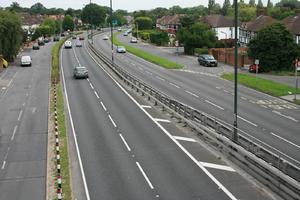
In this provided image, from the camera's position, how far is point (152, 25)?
638 ft

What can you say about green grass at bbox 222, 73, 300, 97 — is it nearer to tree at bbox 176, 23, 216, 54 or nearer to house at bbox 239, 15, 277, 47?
tree at bbox 176, 23, 216, 54

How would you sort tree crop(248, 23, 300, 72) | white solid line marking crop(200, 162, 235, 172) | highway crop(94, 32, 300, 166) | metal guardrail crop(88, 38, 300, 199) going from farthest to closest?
tree crop(248, 23, 300, 72)
highway crop(94, 32, 300, 166)
white solid line marking crop(200, 162, 235, 172)
metal guardrail crop(88, 38, 300, 199)

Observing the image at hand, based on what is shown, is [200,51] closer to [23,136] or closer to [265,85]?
[265,85]

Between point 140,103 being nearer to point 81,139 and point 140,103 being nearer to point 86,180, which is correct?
point 81,139

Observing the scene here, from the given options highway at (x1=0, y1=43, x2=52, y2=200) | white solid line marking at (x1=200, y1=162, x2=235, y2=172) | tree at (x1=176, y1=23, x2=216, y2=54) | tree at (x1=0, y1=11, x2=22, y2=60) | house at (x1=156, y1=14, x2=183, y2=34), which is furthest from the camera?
house at (x1=156, y1=14, x2=183, y2=34)

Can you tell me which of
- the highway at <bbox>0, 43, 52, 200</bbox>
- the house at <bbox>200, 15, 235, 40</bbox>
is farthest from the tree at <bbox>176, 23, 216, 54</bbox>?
the house at <bbox>200, 15, 235, 40</bbox>

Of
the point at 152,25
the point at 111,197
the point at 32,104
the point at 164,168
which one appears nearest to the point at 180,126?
the point at 164,168

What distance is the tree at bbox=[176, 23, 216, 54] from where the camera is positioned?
86250 mm

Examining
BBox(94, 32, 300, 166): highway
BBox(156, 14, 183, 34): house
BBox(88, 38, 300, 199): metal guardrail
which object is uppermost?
BBox(156, 14, 183, 34): house

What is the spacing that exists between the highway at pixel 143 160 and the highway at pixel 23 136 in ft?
6.88

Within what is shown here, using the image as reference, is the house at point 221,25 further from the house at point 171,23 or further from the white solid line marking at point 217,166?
the white solid line marking at point 217,166

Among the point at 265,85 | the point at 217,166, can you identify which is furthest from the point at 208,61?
the point at 217,166

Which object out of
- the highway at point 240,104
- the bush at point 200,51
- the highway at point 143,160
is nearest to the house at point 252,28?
the bush at point 200,51

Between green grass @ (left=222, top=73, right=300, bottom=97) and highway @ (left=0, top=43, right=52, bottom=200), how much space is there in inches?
801
